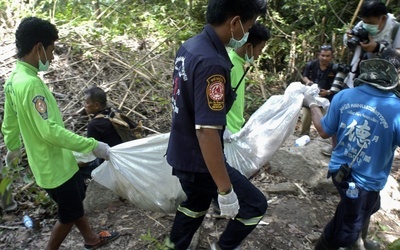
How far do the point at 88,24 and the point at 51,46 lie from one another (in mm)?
4282

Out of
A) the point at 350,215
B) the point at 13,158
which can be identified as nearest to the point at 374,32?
the point at 350,215

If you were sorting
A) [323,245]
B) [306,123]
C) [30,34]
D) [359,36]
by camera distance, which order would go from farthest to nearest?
[306,123] → [359,36] → [323,245] → [30,34]

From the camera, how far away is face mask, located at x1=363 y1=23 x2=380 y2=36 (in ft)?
13.2

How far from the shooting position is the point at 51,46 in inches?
104

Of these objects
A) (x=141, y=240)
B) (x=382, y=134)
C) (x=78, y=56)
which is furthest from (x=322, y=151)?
(x=78, y=56)

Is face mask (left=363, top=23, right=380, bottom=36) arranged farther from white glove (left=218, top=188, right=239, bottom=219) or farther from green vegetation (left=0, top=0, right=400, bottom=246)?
white glove (left=218, top=188, right=239, bottom=219)

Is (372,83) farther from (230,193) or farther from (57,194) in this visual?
(57,194)

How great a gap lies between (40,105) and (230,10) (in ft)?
4.50

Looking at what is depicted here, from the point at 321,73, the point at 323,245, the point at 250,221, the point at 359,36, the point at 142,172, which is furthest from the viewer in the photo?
the point at 321,73

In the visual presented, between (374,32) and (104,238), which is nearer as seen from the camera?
(104,238)

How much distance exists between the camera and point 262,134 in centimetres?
327

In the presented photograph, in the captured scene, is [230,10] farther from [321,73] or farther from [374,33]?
[321,73]

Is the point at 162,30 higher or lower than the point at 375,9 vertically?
lower

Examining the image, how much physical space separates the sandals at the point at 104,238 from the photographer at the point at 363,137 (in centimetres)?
177
